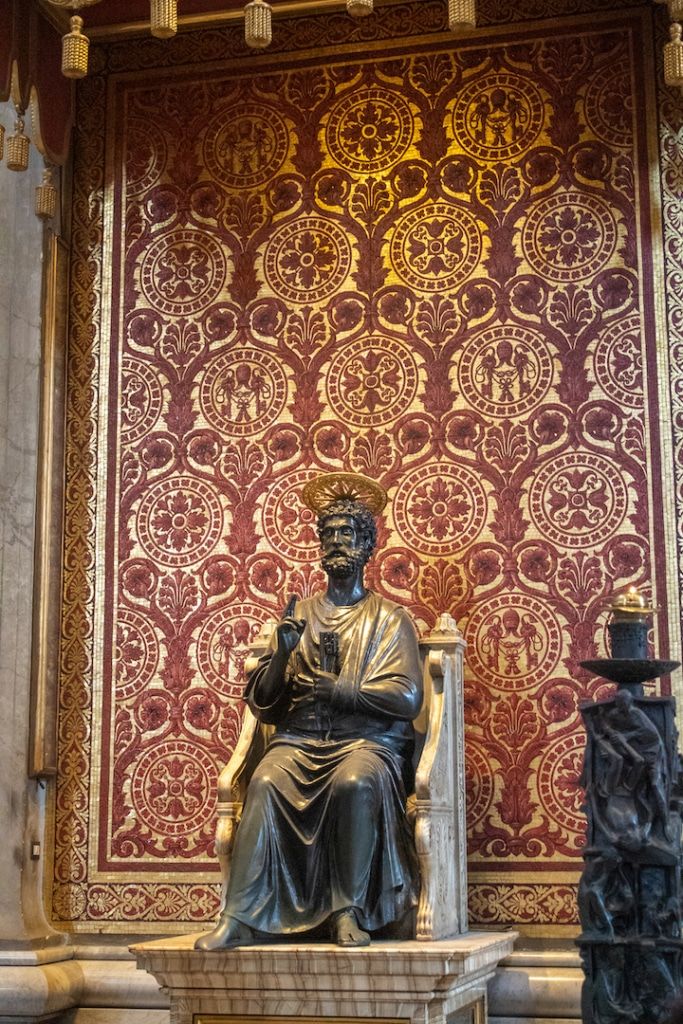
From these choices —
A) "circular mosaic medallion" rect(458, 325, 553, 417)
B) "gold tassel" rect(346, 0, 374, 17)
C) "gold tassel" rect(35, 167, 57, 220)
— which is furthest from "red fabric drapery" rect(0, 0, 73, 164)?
"circular mosaic medallion" rect(458, 325, 553, 417)

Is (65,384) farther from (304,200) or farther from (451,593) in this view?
(451,593)

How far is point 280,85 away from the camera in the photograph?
226 inches

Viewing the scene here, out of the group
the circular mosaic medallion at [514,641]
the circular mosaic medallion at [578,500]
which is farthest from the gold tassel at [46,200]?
the circular mosaic medallion at [514,641]

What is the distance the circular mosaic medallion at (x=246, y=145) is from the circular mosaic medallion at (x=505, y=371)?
1.10 meters

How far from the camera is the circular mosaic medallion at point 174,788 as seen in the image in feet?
17.3

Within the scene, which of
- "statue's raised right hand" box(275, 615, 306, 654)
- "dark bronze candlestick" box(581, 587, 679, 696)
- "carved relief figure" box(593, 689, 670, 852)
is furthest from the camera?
"statue's raised right hand" box(275, 615, 306, 654)

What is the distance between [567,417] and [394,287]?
0.82m

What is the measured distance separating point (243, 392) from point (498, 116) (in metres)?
1.41

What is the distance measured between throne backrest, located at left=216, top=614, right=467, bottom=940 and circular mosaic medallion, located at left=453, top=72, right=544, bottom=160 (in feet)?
5.93

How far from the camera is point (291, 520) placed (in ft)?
17.8

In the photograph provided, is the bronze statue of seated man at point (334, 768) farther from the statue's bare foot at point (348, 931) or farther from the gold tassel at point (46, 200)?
the gold tassel at point (46, 200)

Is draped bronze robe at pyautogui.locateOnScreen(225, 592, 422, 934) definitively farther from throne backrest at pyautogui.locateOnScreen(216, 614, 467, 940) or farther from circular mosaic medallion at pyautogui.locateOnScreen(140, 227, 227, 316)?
circular mosaic medallion at pyautogui.locateOnScreen(140, 227, 227, 316)

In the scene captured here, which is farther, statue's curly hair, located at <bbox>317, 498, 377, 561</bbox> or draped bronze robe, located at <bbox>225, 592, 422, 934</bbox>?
statue's curly hair, located at <bbox>317, 498, 377, 561</bbox>

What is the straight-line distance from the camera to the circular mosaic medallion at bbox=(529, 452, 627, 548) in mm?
5148
